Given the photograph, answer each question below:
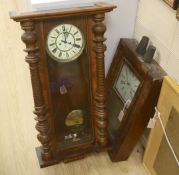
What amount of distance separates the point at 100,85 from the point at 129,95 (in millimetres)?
203

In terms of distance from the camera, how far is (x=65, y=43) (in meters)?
1.13

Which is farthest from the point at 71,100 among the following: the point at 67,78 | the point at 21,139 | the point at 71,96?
the point at 21,139

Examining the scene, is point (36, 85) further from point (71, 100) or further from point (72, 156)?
point (72, 156)

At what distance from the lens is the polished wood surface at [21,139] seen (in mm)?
1414

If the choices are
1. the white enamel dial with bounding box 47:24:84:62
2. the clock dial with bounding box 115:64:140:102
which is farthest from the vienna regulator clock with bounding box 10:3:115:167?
the clock dial with bounding box 115:64:140:102

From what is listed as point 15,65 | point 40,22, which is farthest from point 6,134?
point 40,22

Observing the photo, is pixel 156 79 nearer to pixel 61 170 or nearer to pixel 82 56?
pixel 82 56

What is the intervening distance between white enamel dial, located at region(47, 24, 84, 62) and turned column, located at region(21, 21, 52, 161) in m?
0.08

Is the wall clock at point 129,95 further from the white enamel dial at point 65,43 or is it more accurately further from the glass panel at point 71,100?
the white enamel dial at point 65,43

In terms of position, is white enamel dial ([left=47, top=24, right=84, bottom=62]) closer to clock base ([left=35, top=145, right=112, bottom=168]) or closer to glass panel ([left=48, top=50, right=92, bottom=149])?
glass panel ([left=48, top=50, right=92, bottom=149])

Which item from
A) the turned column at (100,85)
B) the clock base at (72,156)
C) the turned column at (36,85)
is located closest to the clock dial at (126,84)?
the turned column at (100,85)

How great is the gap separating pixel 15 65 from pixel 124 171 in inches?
46.8

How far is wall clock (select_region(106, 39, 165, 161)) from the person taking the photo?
1216 millimetres

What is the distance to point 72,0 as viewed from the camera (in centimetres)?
117
